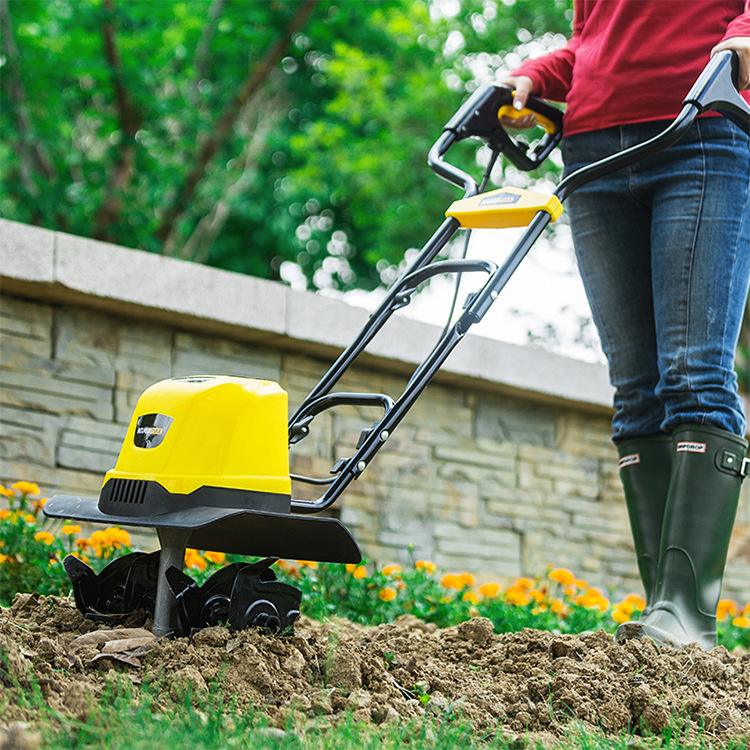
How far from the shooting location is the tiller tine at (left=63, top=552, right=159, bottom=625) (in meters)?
1.99

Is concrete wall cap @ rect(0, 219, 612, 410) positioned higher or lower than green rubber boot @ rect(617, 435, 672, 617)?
higher

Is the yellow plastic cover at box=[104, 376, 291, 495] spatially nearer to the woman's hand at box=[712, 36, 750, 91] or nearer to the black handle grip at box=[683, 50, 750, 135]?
the black handle grip at box=[683, 50, 750, 135]

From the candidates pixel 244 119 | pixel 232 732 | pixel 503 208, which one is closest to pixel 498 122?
pixel 503 208

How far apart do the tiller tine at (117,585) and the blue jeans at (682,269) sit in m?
1.20

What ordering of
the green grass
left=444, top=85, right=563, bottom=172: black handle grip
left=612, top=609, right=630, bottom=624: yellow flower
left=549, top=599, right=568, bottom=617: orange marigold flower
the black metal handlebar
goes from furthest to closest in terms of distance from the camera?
left=549, top=599, right=568, bottom=617: orange marigold flower < left=612, top=609, right=630, bottom=624: yellow flower < left=444, top=85, right=563, bottom=172: black handle grip < the black metal handlebar < the green grass

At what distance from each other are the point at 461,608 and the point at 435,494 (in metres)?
1.17

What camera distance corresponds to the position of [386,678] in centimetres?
178

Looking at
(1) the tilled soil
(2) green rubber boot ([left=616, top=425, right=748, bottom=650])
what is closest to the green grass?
(1) the tilled soil

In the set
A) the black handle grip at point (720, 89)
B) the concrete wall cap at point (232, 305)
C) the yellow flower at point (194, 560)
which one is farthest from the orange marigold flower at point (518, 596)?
the black handle grip at point (720, 89)

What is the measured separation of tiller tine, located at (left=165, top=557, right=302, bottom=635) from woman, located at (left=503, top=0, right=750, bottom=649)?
781 millimetres

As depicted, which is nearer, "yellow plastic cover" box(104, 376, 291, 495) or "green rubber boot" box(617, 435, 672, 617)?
"yellow plastic cover" box(104, 376, 291, 495)

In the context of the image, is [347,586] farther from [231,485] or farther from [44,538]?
[231,485]

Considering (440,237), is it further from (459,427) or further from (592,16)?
(459,427)

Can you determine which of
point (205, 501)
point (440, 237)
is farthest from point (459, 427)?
point (205, 501)
